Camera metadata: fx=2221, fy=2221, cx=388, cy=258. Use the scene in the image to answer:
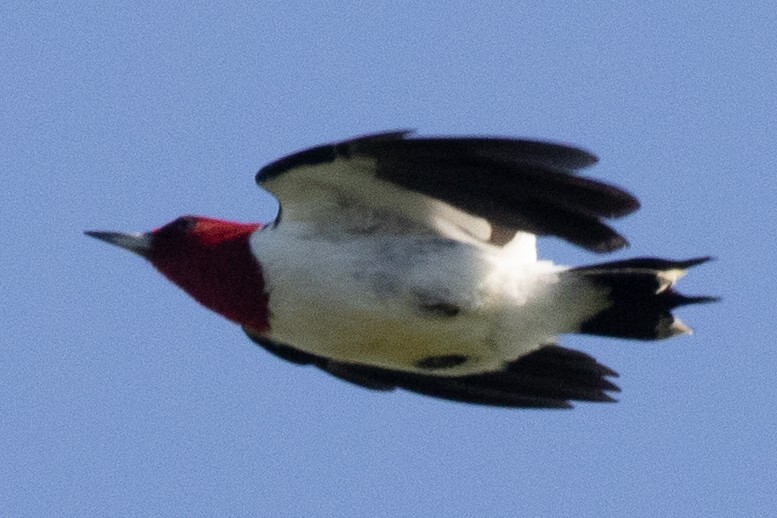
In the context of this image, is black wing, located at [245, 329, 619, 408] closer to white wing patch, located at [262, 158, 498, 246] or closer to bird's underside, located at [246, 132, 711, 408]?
bird's underside, located at [246, 132, 711, 408]

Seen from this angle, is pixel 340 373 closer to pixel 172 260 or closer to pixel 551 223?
pixel 172 260

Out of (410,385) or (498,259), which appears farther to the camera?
(410,385)

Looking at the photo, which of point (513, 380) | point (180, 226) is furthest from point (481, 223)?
point (180, 226)

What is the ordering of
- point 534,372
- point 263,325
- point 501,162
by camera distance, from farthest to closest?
point 534,372 → point 263,325 → point 501,162

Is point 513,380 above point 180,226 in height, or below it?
below

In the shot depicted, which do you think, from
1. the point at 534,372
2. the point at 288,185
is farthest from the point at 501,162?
the point at 534,372

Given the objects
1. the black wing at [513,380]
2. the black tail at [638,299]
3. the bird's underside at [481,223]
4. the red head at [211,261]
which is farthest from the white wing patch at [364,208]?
the black wing at [513,380]

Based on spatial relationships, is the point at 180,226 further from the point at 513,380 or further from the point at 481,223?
the point at 513,380
